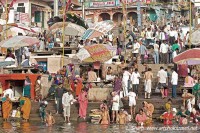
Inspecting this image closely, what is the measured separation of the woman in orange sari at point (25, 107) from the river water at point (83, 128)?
120 cm

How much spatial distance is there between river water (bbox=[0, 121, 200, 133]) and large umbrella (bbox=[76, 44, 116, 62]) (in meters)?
5.57

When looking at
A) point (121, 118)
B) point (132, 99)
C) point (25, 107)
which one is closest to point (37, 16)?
point (25, 107)

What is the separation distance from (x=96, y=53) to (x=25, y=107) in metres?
5.17

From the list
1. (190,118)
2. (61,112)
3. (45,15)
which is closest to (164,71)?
(190,118)

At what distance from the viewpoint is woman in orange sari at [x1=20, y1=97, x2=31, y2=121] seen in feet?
74.6

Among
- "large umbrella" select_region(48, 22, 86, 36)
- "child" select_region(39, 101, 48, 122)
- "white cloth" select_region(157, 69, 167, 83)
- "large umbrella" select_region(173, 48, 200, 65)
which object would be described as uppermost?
"large umbrella" select_region(48, 22, 86, 36)

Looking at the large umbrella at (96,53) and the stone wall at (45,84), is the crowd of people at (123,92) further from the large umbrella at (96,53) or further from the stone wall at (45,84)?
the large umbrella at (96,53)

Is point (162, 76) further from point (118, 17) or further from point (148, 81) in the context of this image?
point (118, 17)

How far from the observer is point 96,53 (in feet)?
86.2

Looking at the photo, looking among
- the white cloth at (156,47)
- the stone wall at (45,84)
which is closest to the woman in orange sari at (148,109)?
the stone wall at (45,84)

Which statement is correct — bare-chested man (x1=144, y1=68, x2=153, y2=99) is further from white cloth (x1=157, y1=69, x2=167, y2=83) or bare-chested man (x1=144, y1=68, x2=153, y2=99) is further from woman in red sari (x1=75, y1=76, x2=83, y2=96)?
woman in red sari (x1=75, y1=76, x2=83, y2=96)

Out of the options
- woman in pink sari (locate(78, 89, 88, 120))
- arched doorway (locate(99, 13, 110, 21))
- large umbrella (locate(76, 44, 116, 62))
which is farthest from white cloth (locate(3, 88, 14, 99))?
arched doorway (locate(99, 13, 110, 21))

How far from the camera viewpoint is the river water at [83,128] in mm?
18719

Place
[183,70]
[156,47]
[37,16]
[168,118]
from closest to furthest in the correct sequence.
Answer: [168,118] → [183,70] → [156,47] → [37,16]
